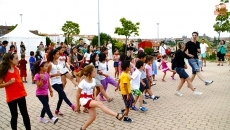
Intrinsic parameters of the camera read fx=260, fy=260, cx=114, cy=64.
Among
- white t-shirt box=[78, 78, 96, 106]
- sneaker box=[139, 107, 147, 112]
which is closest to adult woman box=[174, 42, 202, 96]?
sneaker box=[139, 107, 147, 112]

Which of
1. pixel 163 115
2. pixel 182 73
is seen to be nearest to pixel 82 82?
pixel 163 115

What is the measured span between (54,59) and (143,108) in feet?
8.50

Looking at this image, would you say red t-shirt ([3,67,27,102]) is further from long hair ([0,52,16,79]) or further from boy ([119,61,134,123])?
boy ([119,61,134,123])

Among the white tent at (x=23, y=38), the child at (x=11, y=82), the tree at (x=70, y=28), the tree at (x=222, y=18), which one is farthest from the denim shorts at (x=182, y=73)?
the tree at (x=70, y=28)

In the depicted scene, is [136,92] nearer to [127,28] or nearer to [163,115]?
[163,115]

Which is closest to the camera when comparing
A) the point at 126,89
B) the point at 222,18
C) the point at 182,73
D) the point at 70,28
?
the point at 126,89

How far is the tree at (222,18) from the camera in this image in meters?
22.8

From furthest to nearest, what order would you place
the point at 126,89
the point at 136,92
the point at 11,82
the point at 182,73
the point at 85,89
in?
the point at 182,73, the point at 136,92, the point at 126,89, the point at 85,89, the point at 11,82

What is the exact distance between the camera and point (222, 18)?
2308cm

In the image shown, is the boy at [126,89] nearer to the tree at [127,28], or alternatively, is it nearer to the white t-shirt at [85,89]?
the white t-shirt at [85,89]

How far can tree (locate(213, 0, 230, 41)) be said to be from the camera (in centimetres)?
2275

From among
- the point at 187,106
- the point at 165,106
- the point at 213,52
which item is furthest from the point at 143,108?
the point at 213,52

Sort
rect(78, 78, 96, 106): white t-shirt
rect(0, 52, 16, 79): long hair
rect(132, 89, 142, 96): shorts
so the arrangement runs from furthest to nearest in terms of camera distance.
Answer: rect(132, 89, 142, 96): shorts → rect(78, 78, 96, 106): white t-shirt → rect(0, 52, 16, 79): long hair

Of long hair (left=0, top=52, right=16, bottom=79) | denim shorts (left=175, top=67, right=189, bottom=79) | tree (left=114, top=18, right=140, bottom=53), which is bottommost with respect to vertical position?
denim shorts (left=175, top=67, right=189, bottom=79)
